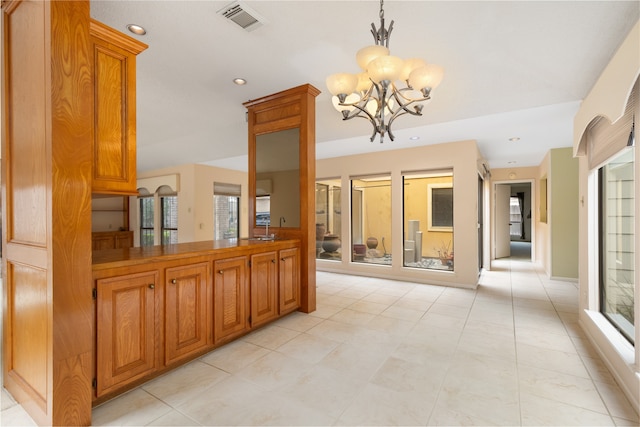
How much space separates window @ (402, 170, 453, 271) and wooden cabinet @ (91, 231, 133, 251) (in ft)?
24.4

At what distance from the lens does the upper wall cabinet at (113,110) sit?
183 cm

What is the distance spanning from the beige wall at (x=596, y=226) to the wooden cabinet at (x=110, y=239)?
30.2 feet

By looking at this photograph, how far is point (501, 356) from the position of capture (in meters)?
2.51

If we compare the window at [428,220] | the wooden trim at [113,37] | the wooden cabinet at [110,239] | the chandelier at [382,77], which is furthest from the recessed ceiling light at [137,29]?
the wooden cabinet at [110,239]

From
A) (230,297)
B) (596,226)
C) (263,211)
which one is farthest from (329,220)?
(596,226)

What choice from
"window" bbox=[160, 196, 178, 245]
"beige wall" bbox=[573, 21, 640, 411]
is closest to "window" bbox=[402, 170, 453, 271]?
"beige wall" bbox=[573, 21, 640, 411]

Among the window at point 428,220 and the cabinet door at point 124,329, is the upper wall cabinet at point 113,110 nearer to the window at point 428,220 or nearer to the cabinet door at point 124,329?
the cabinet door at point 124,329

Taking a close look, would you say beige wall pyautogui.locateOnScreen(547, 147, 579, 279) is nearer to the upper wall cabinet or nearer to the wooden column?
the upper wall cabinet

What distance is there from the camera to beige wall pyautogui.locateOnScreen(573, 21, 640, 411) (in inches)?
74.8

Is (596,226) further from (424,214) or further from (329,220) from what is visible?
(329,220)

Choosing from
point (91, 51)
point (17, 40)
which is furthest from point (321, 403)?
point (17, 40)

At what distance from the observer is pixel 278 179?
12.1 ft

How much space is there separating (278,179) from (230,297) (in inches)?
63.8

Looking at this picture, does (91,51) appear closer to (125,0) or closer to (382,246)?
(125,0)
